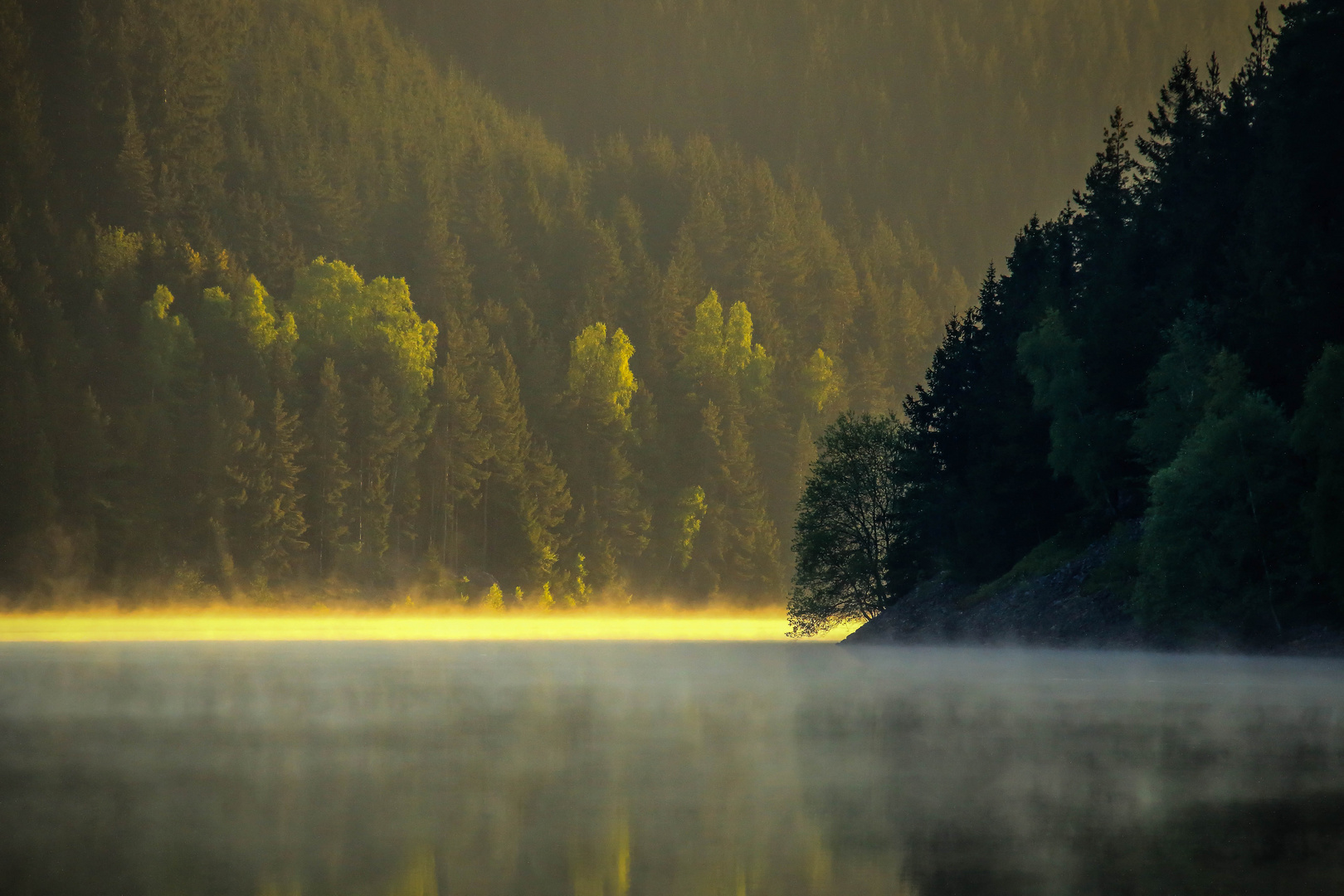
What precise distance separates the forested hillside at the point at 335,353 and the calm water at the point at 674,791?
306 ft

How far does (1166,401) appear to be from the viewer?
66.6 meters

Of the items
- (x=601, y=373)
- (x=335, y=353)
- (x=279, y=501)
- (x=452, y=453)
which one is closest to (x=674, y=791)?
(x=279, y=501)

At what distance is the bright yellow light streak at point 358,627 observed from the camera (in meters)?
98.3

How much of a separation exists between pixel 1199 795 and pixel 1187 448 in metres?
42.6

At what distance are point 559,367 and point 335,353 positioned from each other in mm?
32483

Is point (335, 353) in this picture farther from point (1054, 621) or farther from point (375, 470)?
point (1054, 621)

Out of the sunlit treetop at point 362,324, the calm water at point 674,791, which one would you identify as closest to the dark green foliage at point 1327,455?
the calm water at point 674,791

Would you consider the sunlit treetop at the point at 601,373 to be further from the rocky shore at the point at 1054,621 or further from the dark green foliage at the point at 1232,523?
the dark green foliage at the point at 1232,523

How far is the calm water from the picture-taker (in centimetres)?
1345

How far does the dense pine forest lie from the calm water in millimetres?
18689

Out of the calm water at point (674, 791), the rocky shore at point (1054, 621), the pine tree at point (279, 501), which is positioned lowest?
the calm water at point (674, 791)

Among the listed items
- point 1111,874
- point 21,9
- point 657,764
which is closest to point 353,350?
point 21,9

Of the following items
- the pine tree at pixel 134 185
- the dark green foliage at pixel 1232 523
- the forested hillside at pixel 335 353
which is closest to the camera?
the dark green foliage at pixel 1232 523

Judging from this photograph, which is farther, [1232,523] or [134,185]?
[134,185]
